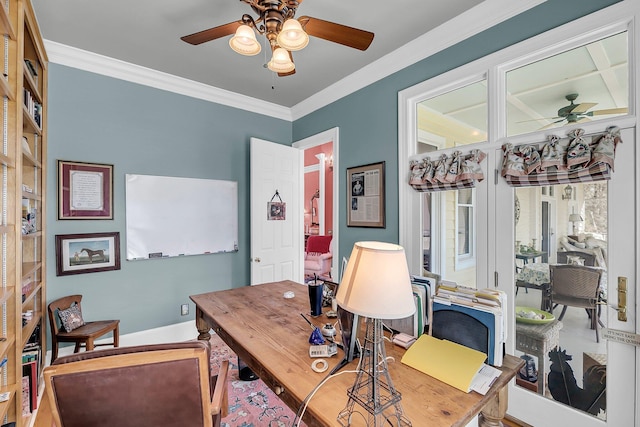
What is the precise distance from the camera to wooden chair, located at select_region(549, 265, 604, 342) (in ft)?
5.48

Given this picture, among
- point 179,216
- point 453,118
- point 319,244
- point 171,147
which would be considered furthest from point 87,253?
point 319,244

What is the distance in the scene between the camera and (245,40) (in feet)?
5.04

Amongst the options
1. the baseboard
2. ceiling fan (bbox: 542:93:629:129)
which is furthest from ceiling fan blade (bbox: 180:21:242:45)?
the baseboard

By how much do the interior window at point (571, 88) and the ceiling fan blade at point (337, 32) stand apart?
1157mm

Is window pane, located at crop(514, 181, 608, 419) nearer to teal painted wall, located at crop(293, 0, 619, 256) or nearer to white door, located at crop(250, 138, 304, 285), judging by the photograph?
teal painted wall, located at crop(293, 0, 619, 256)

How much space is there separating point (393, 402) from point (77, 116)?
10.7 feet

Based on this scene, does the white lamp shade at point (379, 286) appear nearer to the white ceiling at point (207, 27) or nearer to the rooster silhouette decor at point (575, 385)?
the rooster silhouette decor at point (575, 385)

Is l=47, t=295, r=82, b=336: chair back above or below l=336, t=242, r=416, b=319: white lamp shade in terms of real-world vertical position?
below

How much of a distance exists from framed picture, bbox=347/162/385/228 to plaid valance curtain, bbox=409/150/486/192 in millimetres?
379

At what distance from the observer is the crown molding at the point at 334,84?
2.01 meters

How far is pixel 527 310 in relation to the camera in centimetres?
197

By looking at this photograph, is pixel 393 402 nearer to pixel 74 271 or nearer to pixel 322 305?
pixel 322 305

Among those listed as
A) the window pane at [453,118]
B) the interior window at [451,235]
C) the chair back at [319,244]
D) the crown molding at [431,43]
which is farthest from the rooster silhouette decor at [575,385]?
the chair back at [319,244]

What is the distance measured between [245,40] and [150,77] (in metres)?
1.94
